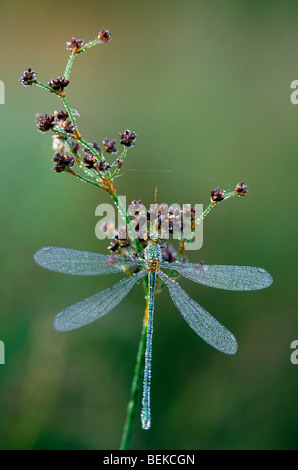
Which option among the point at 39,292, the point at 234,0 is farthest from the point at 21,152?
the point at 234,0

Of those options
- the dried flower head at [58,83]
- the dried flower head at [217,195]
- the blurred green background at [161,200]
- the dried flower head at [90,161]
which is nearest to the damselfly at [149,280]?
the dried flower head at [217,195]

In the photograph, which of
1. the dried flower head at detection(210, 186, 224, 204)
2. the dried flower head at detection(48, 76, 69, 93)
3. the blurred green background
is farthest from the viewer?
the blurred green background

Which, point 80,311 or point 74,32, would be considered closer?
point 80,311

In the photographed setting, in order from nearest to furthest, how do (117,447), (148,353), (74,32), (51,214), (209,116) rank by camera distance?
(148,353), (117,447), (51,214), (209,116), (74,32)

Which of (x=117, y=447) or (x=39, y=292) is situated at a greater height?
(x=39, y=292)

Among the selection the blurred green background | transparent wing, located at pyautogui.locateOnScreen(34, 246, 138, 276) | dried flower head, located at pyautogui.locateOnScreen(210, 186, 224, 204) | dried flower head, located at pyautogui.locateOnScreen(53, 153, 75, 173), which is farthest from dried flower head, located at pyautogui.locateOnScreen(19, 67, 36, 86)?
the blurred green background

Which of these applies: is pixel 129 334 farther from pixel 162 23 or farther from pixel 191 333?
pixel 162 23

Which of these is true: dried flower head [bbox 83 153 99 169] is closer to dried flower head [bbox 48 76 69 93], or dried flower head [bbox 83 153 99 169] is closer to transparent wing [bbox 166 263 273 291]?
dried flower head [bbox 48 76 69 93]

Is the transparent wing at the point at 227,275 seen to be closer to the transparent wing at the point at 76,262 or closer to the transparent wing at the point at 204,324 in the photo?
the transparent wing at the point at 204,324
